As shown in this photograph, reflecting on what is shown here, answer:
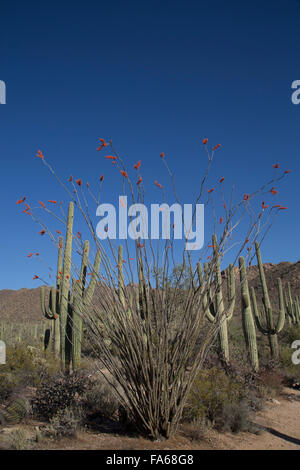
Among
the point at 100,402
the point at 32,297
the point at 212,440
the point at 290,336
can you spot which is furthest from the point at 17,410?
the point at 32,297

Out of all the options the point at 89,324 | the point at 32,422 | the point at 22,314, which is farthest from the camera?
the point at 22,314

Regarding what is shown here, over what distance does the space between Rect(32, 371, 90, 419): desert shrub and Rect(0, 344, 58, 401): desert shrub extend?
55 centimetres

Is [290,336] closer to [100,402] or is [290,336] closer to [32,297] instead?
[100,402]

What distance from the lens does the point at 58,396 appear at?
5.97 metres

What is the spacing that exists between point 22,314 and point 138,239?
127 ft

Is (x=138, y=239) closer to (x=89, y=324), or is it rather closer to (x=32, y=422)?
(x=89, y=324)

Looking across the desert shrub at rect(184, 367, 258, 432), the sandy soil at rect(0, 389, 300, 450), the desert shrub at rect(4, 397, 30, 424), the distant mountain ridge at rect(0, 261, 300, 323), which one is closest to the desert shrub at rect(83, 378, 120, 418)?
the sandy soil at rect(0, 389, 300, 450)

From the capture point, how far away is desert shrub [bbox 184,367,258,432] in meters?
5.54

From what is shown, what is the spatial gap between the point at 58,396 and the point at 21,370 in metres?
1.65

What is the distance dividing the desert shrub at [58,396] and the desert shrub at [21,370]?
0.55 m
